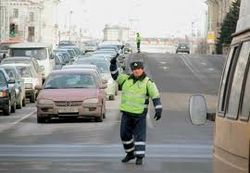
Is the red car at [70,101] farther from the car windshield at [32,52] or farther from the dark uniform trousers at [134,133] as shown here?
the car windshield at [32,52]

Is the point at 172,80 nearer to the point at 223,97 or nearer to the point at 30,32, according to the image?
the point at 223,97

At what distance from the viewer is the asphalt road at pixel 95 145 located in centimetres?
1376

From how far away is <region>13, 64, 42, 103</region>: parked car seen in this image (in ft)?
110

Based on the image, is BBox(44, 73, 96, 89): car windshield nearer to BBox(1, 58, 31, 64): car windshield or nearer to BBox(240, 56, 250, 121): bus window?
BBox(1, 58, 31, 64): car windshield

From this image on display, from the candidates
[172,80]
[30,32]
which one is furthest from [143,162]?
[30,32]

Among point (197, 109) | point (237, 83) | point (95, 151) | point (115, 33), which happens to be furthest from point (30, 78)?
point (115, 33)

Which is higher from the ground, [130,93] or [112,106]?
[130,93]

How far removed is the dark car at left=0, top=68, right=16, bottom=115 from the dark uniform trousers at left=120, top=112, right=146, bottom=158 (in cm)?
1263

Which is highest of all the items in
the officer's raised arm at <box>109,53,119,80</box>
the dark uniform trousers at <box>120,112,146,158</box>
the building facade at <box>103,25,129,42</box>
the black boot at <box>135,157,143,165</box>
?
the officer's raised arm at <box>109,53,119,80</box>

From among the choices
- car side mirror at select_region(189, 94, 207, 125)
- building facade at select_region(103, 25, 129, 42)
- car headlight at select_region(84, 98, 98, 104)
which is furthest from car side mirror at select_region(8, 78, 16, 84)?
building facade at select_region(103, 25, 129, 42)

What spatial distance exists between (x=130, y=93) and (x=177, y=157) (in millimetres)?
1637

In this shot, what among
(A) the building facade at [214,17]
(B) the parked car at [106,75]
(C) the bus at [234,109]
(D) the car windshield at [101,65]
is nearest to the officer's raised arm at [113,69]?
(C) the bus at [234,109]

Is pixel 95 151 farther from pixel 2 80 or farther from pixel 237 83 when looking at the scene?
pixel 2 80

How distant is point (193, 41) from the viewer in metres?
163
